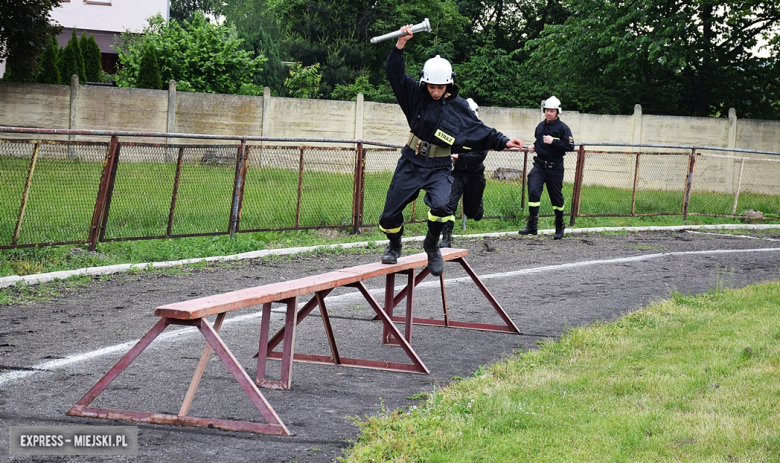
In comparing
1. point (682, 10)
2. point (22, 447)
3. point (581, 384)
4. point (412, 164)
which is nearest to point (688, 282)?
point (412, 164)

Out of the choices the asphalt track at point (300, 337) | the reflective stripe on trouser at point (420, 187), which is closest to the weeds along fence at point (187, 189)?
the asphalt track at point (300, 337)

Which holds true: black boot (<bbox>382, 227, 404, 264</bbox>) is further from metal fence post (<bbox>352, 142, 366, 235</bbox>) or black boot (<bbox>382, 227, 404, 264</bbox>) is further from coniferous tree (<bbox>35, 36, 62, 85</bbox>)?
coniferous tree (<bbox>35, 36, 62, 85</bbox>)

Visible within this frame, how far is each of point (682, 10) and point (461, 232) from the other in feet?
68.0

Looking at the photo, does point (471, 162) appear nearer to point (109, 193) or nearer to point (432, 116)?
point (432, 116)

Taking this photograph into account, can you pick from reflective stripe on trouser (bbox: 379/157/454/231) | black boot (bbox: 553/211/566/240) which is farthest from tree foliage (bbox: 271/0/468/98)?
reflective stripe on trouser (bbox: 379/157/454/231)

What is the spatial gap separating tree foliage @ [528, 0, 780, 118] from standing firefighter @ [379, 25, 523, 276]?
2530cm

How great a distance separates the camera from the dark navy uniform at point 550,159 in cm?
1445

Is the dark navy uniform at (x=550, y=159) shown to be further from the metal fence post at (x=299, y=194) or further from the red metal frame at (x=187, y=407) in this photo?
the red metal frame at (x=187, y=407)

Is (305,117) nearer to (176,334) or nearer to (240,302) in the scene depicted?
(176,334)

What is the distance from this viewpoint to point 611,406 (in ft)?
17.4

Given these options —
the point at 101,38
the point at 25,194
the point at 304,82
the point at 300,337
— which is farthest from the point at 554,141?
the point at 101,38

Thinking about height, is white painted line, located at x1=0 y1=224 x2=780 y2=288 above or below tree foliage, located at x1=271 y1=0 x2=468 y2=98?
below

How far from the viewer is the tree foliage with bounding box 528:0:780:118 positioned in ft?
104

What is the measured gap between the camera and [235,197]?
12.4 meters
